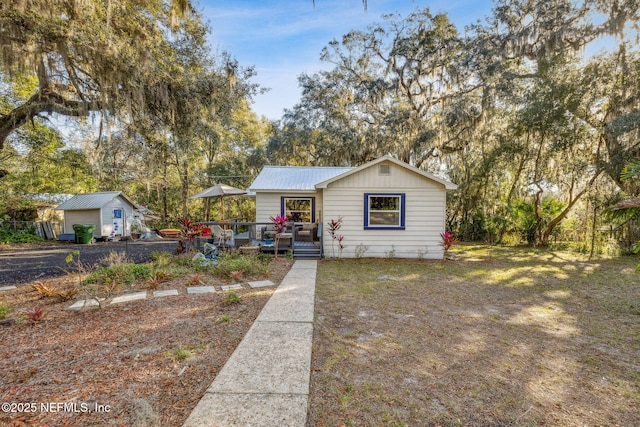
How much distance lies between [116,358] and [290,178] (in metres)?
9.28

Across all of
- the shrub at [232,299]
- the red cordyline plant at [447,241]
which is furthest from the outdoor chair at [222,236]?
the red cordyline plant at [447,241]

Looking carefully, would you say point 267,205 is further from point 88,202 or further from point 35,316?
point 88,202

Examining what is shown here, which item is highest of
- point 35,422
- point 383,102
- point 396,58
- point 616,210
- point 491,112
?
point 396,58

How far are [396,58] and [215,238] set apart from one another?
13.8 meters

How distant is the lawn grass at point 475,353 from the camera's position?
223 cm

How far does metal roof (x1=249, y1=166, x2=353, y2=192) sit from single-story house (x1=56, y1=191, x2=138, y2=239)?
32.4ft

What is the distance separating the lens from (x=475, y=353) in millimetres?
3160

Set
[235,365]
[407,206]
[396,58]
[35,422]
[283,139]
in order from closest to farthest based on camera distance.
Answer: [35,422] → [235,365] → [407,206] → [396,58] → [283,139]

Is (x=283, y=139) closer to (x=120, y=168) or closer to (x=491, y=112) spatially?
(x=120, y=168)

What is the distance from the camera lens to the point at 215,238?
394 inches

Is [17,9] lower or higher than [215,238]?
higher

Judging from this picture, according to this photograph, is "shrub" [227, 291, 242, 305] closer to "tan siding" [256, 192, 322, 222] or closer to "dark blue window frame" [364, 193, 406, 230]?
"dark blue window frame" [364, 193, 406, 230]

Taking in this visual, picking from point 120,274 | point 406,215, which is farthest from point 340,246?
point 120,274

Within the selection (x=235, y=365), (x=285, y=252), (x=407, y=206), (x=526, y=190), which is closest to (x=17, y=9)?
(x=235, y=365)
